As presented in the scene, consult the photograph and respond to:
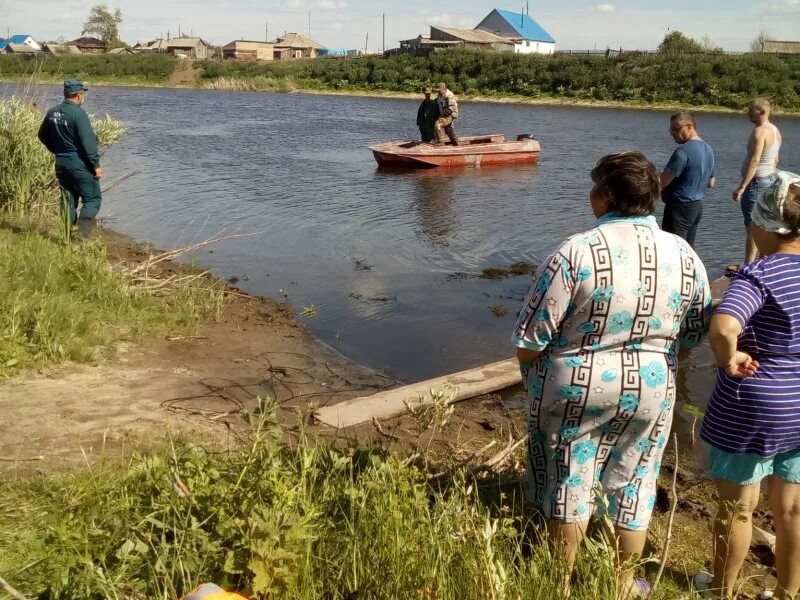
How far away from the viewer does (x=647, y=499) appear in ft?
10.2

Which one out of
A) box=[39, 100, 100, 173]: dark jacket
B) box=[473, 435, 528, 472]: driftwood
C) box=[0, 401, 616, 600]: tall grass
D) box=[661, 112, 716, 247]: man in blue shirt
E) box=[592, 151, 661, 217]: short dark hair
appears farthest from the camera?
box=[39, 100, 100, 173]: dark jacket

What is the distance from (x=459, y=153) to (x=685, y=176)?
38.5ft

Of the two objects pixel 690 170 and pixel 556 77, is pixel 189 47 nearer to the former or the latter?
pixel 556 77

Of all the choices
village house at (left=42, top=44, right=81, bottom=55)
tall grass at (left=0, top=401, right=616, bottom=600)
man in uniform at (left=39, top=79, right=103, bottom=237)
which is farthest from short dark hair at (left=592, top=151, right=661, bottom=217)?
village house at (left=42, top=44, right=81, bottom=55)

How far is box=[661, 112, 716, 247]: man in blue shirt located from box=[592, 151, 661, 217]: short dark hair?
15.9 feet

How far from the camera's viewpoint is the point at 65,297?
6.30 metres

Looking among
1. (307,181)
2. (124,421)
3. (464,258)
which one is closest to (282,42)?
(307,181)

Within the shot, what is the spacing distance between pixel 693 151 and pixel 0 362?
6.29m

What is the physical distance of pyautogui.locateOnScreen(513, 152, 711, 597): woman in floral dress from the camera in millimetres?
2820

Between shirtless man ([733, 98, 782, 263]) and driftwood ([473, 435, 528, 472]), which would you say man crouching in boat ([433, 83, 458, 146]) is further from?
driftwood ([473, 435, 528, 472])

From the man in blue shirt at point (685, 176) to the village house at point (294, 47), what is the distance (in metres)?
91.6

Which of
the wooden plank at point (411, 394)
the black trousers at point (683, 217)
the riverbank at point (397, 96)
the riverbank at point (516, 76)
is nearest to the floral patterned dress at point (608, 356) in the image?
the wooden plank at point (411, 394)

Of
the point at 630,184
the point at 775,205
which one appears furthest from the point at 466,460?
the point at 775,205

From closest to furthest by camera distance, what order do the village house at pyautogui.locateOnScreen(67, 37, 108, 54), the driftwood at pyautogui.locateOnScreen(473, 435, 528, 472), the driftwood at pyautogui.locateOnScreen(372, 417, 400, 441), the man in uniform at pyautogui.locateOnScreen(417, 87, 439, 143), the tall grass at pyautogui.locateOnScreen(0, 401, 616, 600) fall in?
the tall grass at pyautogui.locateOnScreen(0, 401, 616, 600)
the driftwood at pyautogui.locateOnScreen(473, 435, 528, 472)
the driftwood at pyautogui.locateOnScreen(372, 417, 400, 441)
the man in uniform at pyautogui.locateOnScreen(417, 87, 439, 143)
the village house at pyautogui.locateOnScreen(67, 37, 108, 54)
